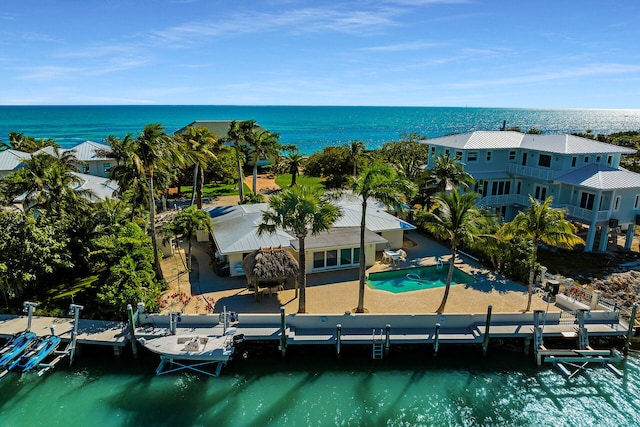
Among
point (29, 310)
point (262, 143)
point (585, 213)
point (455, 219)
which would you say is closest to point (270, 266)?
point (455, 219)

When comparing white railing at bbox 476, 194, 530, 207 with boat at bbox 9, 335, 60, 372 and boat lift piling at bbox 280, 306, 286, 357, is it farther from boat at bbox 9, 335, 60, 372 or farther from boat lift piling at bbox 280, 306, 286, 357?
boat at bbox 9, 335, 60, 372

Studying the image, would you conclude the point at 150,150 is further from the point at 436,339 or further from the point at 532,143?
the point at 532,143

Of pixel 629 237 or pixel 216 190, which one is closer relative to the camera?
pixel 629 237

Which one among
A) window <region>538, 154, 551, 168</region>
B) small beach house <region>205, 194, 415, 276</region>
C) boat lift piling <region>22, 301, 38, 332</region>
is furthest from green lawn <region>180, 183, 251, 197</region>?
window <region>538, 154, 551, 168</region>

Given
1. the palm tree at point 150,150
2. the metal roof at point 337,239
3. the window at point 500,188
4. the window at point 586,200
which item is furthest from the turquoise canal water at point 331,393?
the window at point 500,188

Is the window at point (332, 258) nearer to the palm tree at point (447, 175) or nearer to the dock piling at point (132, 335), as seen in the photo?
the palm tree at point (447, 175)

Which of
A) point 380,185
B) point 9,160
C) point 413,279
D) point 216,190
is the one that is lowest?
point 413,279

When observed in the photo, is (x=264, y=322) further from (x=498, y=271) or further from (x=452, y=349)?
(x=498, y=271)
